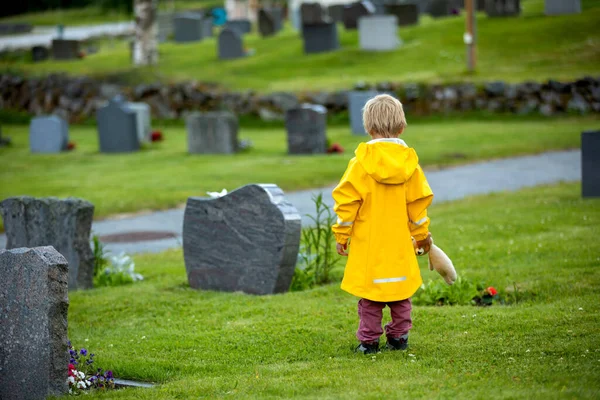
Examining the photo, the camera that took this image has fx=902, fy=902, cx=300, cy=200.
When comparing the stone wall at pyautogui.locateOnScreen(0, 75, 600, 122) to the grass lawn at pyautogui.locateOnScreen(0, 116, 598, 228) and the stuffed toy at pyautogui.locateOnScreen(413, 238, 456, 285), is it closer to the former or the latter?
the grass lawn at pyautogui.locateOnScreen(0, 116, 598, 228)

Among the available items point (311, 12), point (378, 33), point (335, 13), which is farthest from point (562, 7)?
point (335, 13)

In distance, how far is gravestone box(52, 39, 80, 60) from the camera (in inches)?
1529

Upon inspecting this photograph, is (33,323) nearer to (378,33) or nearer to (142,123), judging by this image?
(142,123)

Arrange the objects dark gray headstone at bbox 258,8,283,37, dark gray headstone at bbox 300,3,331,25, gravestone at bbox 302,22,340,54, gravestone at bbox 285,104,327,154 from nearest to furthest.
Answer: gravestone at bbox 285,104,327,154 → gravestone at bbox 302,22,340,54 → dark gray headstone at bbox 300,3,331,25 → dark gray headstone at bbox 258,8,283,37

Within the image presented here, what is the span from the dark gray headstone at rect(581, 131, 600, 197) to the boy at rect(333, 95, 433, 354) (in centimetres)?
726

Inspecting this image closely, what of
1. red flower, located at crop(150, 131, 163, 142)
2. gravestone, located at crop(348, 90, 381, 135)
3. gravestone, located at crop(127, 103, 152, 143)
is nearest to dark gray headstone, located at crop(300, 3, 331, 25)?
gravestone, located at crop(348, 90, 381, 135)

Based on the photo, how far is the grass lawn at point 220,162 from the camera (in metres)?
16.3

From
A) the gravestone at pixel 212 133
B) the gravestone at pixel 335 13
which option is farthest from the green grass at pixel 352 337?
the gravestone at pixel 335 13

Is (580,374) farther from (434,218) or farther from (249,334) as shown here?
(434,218)

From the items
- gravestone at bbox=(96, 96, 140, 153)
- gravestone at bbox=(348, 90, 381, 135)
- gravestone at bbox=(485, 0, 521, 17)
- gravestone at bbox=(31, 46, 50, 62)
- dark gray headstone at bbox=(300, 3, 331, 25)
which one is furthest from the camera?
gravestone at bbox=(31, 46, 50, 62)

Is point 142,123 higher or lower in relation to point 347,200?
lower

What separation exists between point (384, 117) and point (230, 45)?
91.7ft

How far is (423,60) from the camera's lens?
95.0 feet

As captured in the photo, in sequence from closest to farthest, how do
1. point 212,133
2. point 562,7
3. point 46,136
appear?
1. point 212,133
2. point 46,136
3. point 562,7
